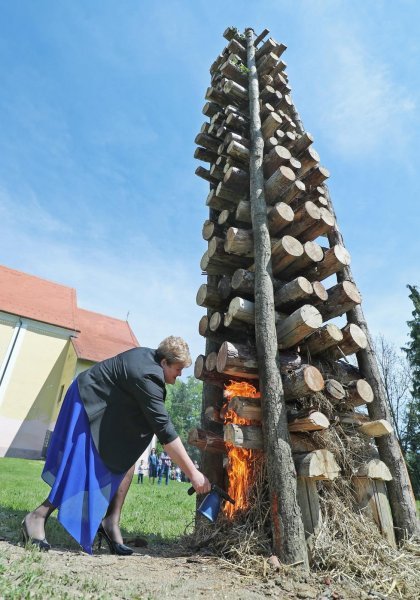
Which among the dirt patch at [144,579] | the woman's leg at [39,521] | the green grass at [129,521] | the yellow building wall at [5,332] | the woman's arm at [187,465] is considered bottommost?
the dirt patch at [144,579]

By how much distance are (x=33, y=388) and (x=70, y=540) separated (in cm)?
1979

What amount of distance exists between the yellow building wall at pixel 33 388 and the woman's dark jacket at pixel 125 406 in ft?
62.3

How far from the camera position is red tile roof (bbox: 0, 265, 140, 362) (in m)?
21.9

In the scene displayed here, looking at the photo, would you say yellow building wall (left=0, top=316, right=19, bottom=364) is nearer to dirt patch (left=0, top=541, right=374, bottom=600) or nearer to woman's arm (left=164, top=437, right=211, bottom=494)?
dirt patch (left=0, top=541, right=374, bottom=600)

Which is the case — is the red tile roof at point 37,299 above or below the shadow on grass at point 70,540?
above

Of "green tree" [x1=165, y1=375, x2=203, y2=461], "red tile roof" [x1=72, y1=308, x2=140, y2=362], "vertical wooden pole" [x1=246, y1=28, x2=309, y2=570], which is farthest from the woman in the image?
"green tree" [x1=165, y1=375, x2=203, y2=461]

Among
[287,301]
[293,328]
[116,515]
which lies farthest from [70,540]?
[287,301]

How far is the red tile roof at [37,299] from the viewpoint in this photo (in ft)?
72.7

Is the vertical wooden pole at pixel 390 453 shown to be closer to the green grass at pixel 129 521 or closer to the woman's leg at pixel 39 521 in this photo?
the green grass at pixel 129 521

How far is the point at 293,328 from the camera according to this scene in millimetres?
3406

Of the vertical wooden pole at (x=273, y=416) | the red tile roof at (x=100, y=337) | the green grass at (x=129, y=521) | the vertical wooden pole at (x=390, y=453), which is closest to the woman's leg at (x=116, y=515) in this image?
the green grass at (x=129, y=521)

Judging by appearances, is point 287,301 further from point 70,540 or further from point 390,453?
point 70,540

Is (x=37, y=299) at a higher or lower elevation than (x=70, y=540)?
higher

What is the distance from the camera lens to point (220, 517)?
10.6ft
